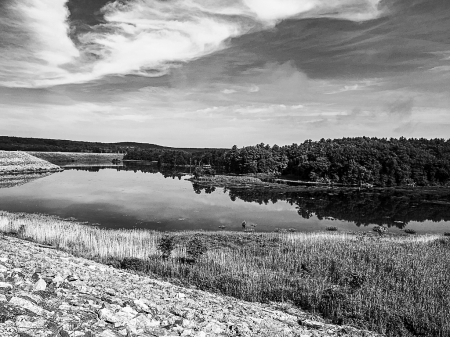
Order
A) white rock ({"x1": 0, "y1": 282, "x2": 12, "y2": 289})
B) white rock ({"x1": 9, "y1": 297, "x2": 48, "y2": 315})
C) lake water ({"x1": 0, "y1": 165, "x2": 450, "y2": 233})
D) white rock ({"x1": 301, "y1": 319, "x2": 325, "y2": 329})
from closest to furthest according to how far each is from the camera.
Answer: white rock ({"x1": 9, "y1": 297, "x2": 48, "y2": 315}) → white rock ({"x1": 0, "y1": 282, "x2": 12, "y2": 289}) → white rock ({"x1": 301, "y1": 319, "x2": 325, "y2": 329}) → lake water ({"x1": 0, "y1": 165, "x2": 450, "y2": 233})

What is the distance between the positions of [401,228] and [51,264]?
3668 cm

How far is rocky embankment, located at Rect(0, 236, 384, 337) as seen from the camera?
5770 millimetres

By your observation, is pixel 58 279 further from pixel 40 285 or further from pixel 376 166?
pixel 376 166

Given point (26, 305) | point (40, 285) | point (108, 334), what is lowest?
point (108, 334)

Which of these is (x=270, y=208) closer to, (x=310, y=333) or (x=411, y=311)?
(x=411, y=311)

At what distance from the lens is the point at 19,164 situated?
288 feet

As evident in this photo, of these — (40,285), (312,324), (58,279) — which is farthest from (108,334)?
(312,324)

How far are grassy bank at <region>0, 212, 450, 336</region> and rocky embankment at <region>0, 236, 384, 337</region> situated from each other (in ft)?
5.15

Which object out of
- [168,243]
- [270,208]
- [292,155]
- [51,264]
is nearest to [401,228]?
[270,208]

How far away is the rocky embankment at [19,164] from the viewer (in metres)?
81.6

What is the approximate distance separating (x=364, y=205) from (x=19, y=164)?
283ft

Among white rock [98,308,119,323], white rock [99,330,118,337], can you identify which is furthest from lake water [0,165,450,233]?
white rock [99,330,118,337]

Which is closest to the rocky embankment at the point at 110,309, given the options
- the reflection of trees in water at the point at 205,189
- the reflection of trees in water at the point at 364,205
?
the reflection of trees in water at the point at 364,205

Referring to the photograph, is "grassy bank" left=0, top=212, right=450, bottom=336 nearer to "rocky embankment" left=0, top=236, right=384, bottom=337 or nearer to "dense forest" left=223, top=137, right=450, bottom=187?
"rocky embankment" left=0, top=236, right=384, bottom=337
